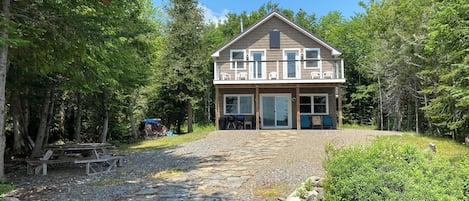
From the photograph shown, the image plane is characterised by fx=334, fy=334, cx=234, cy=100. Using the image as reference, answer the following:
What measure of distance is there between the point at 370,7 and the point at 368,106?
8.75m

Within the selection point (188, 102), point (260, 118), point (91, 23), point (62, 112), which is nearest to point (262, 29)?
point (260, 118)

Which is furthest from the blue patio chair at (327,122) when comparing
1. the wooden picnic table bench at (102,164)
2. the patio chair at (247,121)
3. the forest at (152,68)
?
the wooden picnic table bench at (102,164)

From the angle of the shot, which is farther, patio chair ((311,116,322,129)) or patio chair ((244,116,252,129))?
patio chair ((244,116,252,129))

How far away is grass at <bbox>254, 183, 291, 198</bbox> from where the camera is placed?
5.36m

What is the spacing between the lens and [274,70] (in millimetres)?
18766

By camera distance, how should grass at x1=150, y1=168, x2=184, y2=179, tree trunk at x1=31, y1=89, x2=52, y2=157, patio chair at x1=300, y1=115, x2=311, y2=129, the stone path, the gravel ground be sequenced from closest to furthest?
the stone path
the gravel ground
grass at x1=150, y1=168, x2=184, y2=179
tree trunk at x1=31, y1=89, x2=52, y2=157
patio chair at x1=300, y1=115, x2=311, y2=129

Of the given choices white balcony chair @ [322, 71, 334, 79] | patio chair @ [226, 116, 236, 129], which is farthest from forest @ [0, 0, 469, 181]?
patio chair @ [226, 116, 236, 129]

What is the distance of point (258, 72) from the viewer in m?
18.8

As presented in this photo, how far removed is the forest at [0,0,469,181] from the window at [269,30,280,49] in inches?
229

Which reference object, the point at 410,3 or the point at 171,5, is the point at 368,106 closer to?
the point at 410,3

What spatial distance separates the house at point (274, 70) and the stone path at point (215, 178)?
8.27 metres

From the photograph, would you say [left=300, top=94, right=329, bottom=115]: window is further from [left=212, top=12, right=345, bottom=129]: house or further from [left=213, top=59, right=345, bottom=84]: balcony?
[left=213, top=59, right=345, bottom=84]: balcony

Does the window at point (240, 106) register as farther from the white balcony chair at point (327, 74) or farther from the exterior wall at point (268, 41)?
the white balcony chair at point (327, 74)

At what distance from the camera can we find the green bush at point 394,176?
3.07 m
